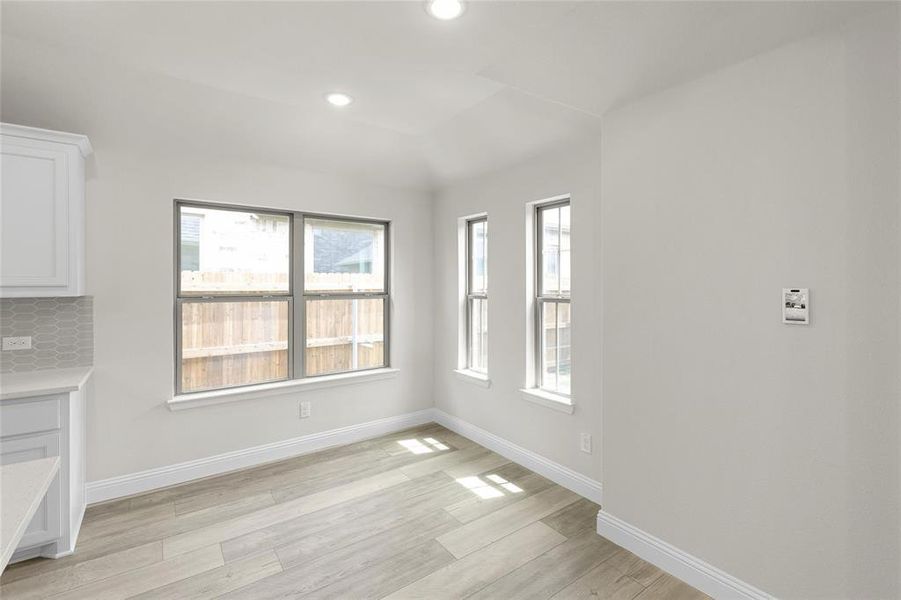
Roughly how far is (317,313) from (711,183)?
3.11 meters

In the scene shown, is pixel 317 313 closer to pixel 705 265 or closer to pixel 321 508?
pixel 321 508

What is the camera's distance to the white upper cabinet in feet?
7.61

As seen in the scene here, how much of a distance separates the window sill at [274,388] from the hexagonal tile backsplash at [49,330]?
641 millimetres

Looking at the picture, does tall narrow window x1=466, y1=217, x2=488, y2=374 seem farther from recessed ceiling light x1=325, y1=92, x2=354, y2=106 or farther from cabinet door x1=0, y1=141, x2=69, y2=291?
cabinet door x1=0, y1=141, x2=69, y2=291

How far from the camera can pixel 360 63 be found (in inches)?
91.2

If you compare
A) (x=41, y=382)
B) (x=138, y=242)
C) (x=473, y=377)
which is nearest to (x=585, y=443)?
(x=473, y=377)

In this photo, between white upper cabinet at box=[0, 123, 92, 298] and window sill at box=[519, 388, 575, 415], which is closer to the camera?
white upper cabinet at box=[0, 123, 92, 298]

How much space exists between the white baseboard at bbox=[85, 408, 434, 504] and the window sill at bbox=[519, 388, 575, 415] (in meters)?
1.41

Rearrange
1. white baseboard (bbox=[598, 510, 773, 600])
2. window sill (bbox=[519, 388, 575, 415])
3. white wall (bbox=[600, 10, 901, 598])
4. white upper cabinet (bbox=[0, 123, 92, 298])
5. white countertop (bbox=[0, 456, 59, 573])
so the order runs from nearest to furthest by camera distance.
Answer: white countertop (bbox=[0, 456, 59, 573])
white wall (bbox=[600, 10, 901, 598])
white baseboard (bbox=[598, 510, 773, 600])
white upper cabinet (bbox=[0, 123, 92, 298])
window sill (bbox=[519, 388, 575, 415])

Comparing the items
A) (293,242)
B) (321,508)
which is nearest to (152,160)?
(293,242)

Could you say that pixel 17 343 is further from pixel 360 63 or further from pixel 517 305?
pixel 517 305

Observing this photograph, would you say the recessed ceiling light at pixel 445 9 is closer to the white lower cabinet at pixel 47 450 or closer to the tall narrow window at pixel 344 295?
the tall narrow window at pixel 344 295

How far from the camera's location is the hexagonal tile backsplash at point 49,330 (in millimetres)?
2609

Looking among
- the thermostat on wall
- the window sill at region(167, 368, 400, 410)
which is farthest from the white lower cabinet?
the thermostat on wall
